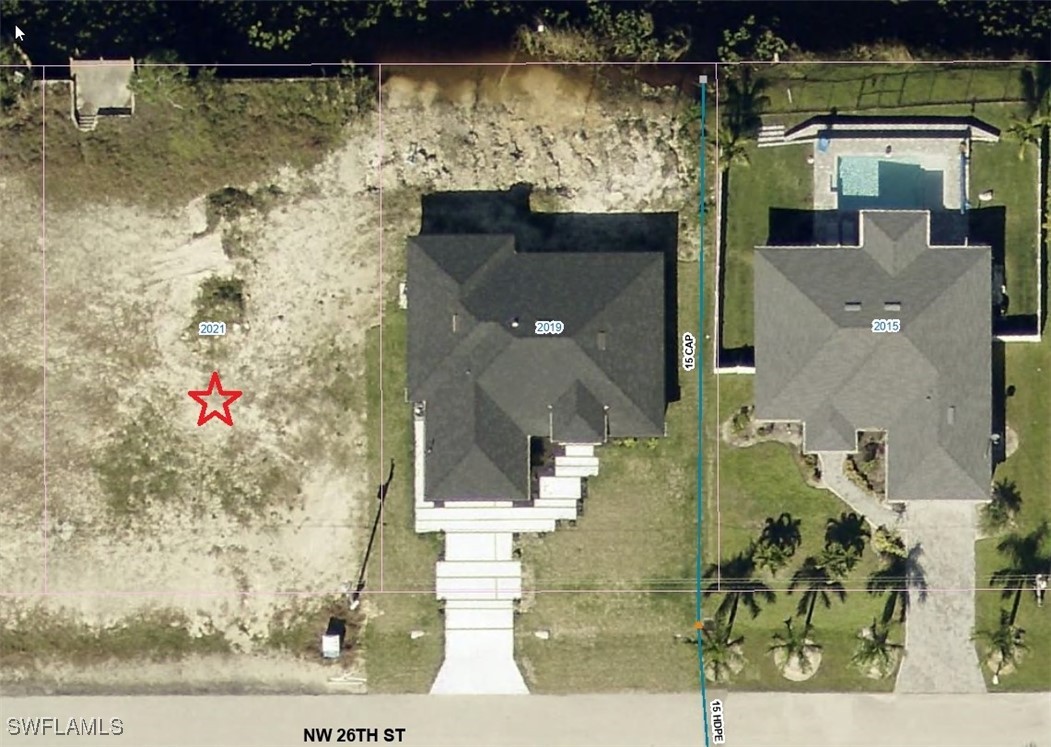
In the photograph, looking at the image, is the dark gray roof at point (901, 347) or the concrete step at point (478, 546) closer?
the dark gray roof at point (901, 347)

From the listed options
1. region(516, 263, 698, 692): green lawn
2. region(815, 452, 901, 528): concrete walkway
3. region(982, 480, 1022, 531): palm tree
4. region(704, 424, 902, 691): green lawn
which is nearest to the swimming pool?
region(516, 263, 698, 692): green lawn

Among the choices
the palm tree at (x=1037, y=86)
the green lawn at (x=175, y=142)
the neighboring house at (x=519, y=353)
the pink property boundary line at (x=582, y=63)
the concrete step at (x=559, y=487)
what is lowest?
the concrete step at (x=559, y=487)

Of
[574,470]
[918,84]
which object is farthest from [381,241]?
[918,84]

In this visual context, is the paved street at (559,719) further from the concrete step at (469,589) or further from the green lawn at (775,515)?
the concrete step at (469,589)

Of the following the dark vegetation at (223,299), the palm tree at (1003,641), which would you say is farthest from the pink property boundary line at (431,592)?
the dark vegetation at (223,299)

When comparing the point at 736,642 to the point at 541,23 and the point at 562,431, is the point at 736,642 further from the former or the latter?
the point at 541,23

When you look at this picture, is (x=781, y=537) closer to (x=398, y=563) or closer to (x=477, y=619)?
(x=477, y=619)
